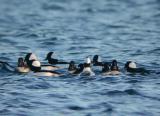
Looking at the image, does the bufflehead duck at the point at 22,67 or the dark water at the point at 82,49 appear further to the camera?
the bufflehead duck at the point at 22,67

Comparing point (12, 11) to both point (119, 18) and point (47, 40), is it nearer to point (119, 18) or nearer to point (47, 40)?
point (119, 18)

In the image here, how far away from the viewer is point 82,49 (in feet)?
101

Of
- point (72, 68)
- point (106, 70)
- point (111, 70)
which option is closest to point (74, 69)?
point (72, 68)

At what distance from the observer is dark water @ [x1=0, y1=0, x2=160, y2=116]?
1884 centimetres

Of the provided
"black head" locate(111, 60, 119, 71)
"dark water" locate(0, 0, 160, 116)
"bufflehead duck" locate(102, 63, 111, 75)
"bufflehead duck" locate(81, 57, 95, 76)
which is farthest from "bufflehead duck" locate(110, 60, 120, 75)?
"bufflehead duck" locate(81, 57, 95, 76)

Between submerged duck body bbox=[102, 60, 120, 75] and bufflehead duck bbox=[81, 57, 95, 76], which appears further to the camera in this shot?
submerged duck body bbox=[102, 60, 120, 75]

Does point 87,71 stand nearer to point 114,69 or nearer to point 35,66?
point 114,69

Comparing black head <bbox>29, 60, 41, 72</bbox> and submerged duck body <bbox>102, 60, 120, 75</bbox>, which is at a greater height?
black head <bbox>29, 60, 41, 72</bbox>

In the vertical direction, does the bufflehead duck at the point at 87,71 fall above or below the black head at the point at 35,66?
below

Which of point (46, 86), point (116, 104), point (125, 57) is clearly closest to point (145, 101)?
point (116, 104)

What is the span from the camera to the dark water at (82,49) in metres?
18.8

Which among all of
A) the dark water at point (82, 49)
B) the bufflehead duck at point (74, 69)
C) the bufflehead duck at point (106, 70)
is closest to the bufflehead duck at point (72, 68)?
the bufflehead duck at point (74, 69)

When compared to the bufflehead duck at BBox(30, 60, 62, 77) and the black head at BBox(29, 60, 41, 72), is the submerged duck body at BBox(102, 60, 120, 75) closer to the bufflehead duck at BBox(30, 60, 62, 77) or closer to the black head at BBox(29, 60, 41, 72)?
the bufflehead duck at BBox(30, 60, 62, 77)

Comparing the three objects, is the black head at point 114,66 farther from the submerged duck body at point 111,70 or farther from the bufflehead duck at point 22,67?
the bufflehead duck at point 22,67
